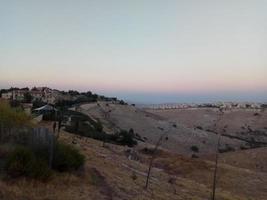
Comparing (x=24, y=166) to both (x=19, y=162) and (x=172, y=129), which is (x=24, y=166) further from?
(x=172, y=129)

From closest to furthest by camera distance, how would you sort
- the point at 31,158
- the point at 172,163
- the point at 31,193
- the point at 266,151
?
1. the point at 31,193
2. the point at 31,158
3. the point at 172,163
4. the point at 266,151

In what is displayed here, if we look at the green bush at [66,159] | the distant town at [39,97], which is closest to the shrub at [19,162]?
the green bush at [66,159]

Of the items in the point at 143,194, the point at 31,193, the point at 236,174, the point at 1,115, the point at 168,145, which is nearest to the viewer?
the point at 31,193

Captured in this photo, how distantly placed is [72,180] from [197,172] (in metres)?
31.2

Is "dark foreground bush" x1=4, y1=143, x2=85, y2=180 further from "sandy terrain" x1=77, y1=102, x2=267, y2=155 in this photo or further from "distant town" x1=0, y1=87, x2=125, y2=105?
"sandy terrain" x1=77, y1=102, x2=267, y2=155

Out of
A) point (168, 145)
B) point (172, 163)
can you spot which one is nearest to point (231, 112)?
point (168, 145)

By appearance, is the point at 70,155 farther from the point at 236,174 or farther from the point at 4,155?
the point at 236,174

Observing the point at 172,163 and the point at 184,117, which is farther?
the point at 184,117

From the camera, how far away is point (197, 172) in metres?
51.7

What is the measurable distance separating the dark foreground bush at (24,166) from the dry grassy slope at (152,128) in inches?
2457

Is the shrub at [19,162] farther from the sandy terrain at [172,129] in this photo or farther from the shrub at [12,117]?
the sandy terrain at [172,129]

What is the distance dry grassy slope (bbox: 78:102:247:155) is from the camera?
91688mm

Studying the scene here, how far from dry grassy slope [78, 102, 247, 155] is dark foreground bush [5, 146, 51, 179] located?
62417mm

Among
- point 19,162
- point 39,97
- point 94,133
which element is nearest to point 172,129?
point 39,97
